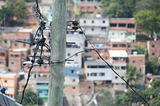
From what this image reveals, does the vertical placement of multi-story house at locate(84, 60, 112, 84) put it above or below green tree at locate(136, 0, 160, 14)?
below

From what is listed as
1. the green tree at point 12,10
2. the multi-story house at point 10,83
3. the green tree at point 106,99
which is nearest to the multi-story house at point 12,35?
the green tree at point 12,10

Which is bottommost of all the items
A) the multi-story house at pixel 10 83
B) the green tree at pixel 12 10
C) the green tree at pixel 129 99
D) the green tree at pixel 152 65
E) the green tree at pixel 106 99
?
the green tree at pixel 106 99

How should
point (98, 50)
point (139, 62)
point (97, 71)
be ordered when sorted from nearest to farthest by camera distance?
point (97, 71), point (139, 62), point (98, 50)

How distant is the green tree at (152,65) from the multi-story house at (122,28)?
2629mm

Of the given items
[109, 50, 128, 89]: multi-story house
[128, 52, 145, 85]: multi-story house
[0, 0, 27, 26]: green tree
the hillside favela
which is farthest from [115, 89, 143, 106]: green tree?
[0, 0, 27, 26]: green tree

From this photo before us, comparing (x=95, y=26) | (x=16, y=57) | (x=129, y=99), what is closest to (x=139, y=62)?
(x=129, y=99)

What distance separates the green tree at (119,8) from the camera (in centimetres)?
2266

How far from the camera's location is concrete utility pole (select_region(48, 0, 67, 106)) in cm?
246

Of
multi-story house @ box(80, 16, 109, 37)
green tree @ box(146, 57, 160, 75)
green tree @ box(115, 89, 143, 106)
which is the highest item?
multi-story house @ box(80, 16, 109, 37)

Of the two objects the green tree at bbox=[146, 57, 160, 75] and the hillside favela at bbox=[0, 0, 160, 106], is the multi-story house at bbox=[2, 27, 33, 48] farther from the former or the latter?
the green tree at bbox=[146, 57, 160, 75]

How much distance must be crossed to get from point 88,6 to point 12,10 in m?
6.31

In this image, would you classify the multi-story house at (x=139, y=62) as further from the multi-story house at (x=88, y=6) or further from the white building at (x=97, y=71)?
the multi-story house at (x=88, y=6)

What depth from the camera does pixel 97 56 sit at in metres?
20.2

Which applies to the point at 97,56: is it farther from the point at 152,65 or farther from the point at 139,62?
the point at 152,65
